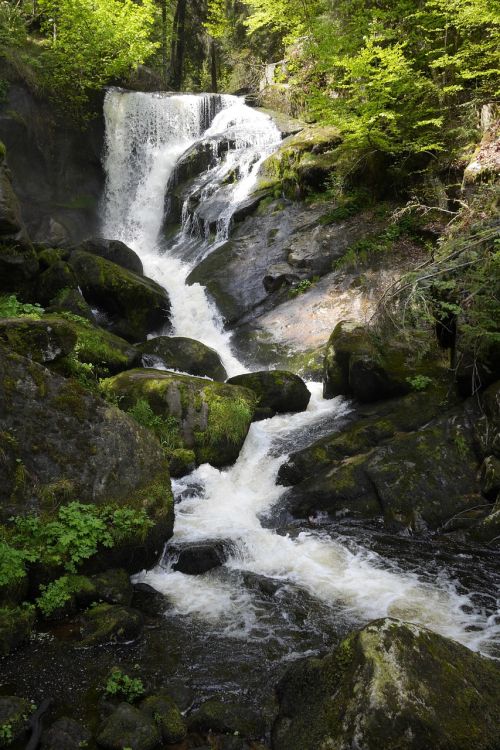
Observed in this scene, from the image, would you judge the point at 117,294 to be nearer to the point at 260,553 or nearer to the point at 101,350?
the point at 101,350

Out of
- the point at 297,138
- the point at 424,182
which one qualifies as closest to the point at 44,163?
the point at 297,138

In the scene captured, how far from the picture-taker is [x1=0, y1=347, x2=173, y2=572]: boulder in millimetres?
5980

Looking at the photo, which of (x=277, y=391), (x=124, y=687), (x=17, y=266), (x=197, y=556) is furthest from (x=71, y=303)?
(x=124, y=687)

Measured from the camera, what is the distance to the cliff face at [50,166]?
19453 millimetres

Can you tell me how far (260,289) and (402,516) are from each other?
379 inches

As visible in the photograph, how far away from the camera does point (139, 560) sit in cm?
642

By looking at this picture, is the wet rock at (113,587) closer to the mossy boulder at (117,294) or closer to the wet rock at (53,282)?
the wet rock at (53,282)

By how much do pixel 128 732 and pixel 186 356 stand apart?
29.7 ft

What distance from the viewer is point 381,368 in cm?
1019

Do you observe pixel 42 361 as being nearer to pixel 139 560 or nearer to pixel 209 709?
pixel 139 560

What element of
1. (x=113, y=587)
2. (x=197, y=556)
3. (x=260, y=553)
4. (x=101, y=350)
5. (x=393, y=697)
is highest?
(x=101, y=350)

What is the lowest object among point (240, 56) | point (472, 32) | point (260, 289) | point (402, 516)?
point (402, 516)

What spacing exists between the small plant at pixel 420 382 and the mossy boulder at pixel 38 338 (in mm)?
6137

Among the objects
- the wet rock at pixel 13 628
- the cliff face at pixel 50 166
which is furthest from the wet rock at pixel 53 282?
the wet rock at pixel 13 628
